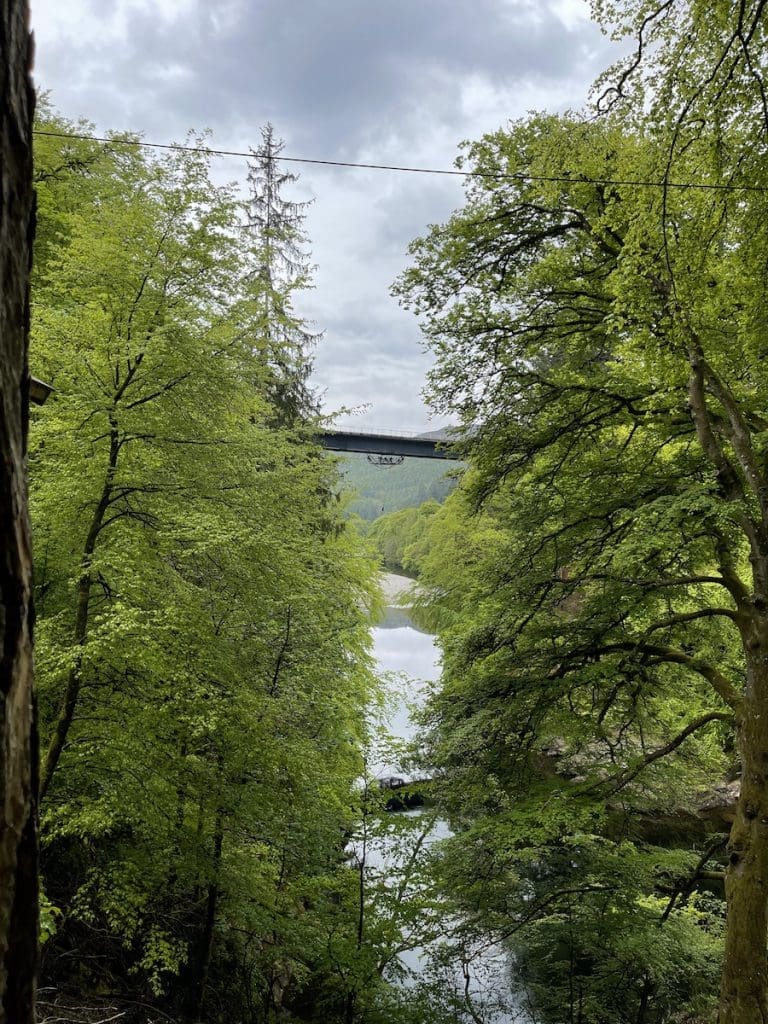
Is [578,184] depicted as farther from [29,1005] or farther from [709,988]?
[709,988]

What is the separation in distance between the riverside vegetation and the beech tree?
0.12 ft

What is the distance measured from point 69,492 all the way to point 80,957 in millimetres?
4654

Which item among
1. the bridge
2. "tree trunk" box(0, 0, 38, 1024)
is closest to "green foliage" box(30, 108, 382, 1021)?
"tree trunk" box(0, 0, 38, 1024)

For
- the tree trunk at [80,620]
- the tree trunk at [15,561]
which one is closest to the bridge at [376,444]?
the tree trunk at [80,620]

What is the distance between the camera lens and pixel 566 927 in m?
6.96

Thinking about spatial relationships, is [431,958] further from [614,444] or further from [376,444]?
[376,444]

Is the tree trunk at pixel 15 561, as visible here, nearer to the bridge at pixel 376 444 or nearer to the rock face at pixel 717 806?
the rock face at pixel 717 806

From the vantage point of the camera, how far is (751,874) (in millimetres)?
4645

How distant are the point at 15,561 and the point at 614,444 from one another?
311 inches

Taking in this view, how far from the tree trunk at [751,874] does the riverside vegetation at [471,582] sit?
2 cm

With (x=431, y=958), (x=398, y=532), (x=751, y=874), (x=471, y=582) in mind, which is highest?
(x=471, y=582)

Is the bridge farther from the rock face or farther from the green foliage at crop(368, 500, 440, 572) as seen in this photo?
the green foliage at crop(368, 500, 440, 572)

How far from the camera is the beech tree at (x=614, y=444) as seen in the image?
189 inches

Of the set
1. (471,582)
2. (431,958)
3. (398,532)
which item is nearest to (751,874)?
(471,582)
